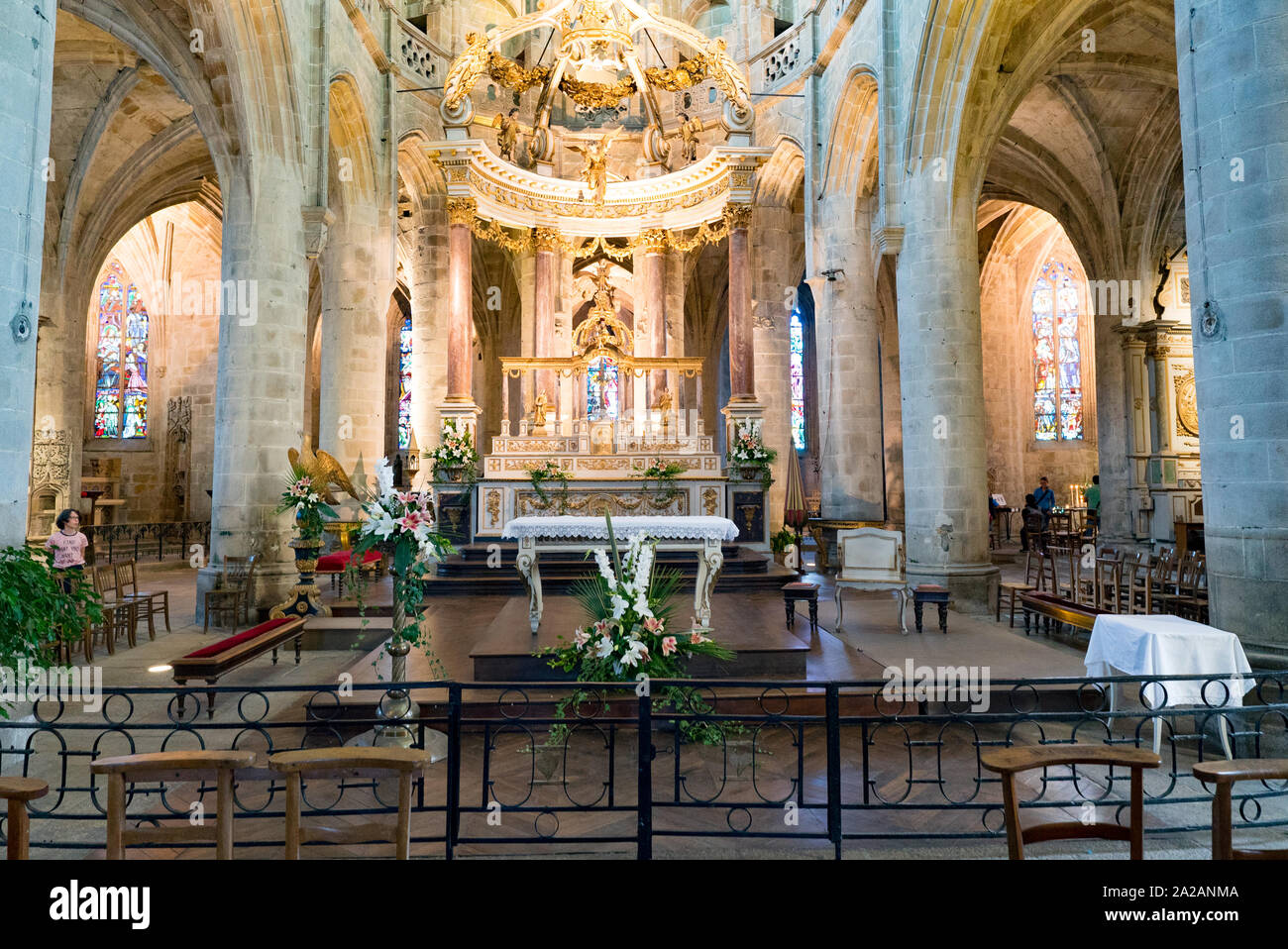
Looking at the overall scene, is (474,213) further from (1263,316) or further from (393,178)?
(1263,316)

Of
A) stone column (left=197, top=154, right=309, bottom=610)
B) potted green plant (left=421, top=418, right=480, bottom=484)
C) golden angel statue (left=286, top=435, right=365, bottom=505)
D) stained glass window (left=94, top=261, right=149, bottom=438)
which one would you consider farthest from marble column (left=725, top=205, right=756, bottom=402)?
stained glass window (left=94, top=261, right=149, bottom=438)

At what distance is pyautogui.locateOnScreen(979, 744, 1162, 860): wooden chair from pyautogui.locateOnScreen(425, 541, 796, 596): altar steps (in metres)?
7.05

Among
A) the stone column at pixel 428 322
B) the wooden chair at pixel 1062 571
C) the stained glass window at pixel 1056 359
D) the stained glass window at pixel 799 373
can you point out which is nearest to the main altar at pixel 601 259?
the stone column at pixel 428 322

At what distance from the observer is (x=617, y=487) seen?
1146cm

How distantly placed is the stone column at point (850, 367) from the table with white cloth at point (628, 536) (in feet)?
18.6

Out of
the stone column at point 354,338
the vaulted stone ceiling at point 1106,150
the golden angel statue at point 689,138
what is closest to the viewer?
the stone column at point 354,338

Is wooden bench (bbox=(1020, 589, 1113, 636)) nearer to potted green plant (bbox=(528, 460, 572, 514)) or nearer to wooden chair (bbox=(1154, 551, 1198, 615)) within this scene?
wooden chair (bbox=(1154, 551, 1198, 615))

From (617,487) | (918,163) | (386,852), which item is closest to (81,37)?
(617,487)

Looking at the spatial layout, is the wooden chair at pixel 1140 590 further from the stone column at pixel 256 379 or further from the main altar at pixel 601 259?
the stone column at pixel 256 379

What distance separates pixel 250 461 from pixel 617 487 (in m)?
4.97

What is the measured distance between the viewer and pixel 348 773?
2.54m

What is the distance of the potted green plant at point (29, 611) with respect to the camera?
11.8 feet

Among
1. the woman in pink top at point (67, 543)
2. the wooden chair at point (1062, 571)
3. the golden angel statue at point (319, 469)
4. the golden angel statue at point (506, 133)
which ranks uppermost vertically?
the golden angel statue at point (506, 133)

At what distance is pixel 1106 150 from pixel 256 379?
1630 centimetres
